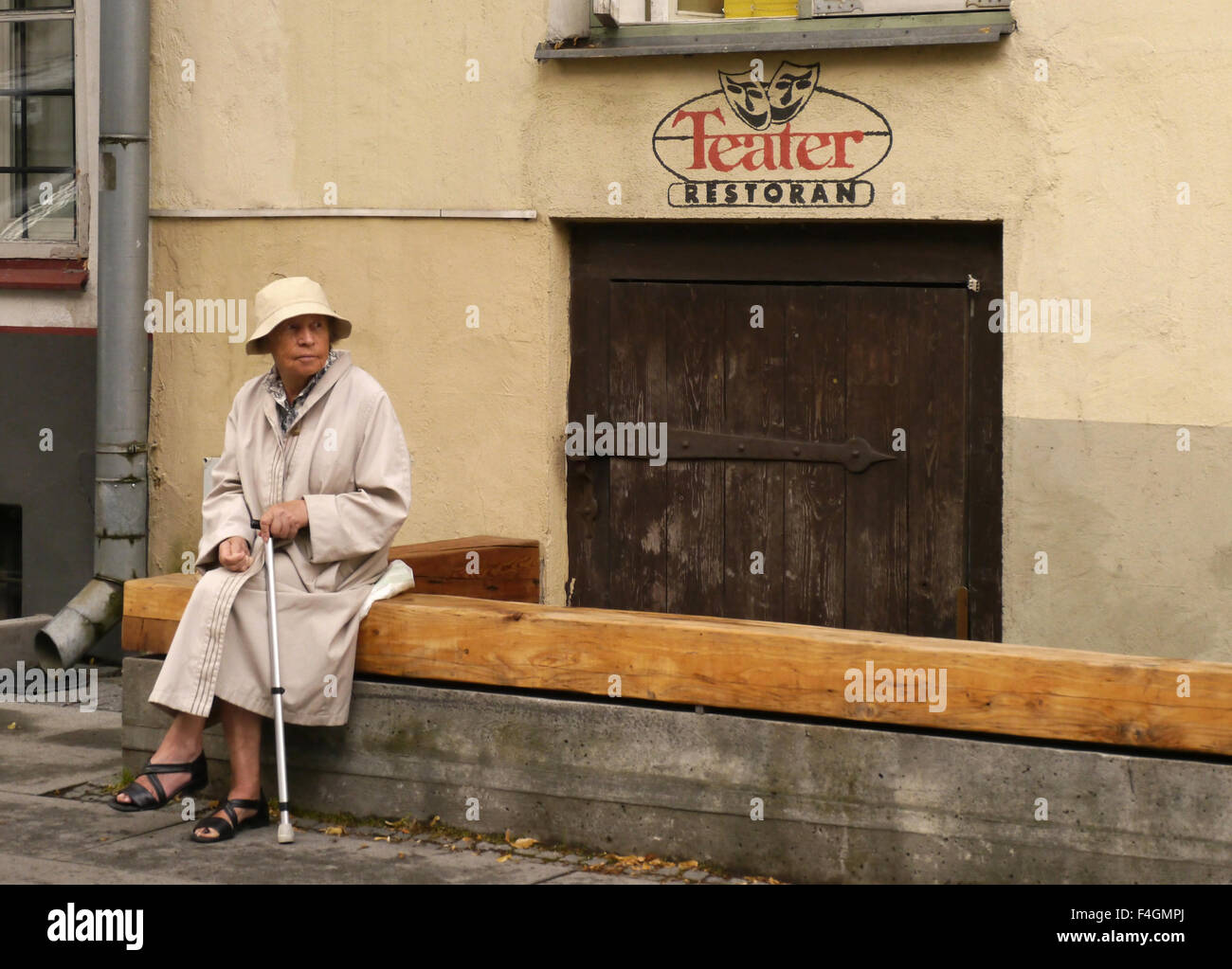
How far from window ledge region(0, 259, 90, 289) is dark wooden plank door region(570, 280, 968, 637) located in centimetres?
288

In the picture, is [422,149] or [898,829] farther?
[422,149]

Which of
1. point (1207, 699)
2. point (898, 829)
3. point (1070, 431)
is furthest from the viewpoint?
point (1070, 431)

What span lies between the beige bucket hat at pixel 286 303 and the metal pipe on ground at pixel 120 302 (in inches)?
115

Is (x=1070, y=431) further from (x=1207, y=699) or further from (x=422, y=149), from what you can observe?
(x=422, y=149)

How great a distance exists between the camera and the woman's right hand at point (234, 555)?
212 inches

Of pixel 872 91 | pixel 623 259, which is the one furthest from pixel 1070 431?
pixel 623 259

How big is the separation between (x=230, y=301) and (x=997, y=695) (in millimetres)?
4970

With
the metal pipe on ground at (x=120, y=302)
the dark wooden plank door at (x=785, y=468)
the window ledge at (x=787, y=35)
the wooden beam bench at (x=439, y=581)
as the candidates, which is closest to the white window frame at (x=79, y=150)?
the metal pipe on ground at (x=120, y=302)

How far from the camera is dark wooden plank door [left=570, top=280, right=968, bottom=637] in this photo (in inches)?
279

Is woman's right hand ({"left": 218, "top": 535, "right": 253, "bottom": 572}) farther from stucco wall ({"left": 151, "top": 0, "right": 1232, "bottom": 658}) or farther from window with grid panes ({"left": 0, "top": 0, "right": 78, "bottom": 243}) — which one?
window with grid panes ({"left": 0, "top": 0, "right": 78, "bottom": 243})

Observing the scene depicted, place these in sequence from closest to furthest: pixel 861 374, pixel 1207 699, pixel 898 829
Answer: pixel 1207 699, pixel 898 829, pixel 861 374

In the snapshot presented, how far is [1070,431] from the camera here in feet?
22.1

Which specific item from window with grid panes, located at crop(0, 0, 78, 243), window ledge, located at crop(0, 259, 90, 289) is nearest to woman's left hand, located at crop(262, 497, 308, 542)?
window ledge, located at crop(0, 259, 90, 289)

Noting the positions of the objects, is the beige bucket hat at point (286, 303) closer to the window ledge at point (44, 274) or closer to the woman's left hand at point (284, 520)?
the woman's left hand at point (284, 520)
